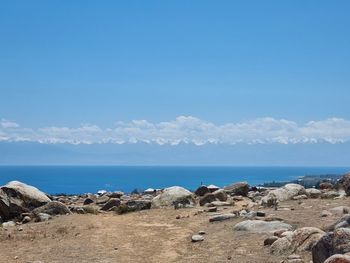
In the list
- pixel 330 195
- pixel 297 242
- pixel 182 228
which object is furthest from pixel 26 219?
pixel 330 195

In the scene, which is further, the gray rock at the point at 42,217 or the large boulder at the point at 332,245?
the gray rock at the point at 42,217

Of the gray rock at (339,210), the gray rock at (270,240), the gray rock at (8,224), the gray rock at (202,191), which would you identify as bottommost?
the gray rock at (8,224)

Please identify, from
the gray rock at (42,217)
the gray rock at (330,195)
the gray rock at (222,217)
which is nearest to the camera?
the gray rock at (222,217)

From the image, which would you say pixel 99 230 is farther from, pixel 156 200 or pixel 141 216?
pixel 156 200

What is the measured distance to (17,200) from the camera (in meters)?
33.8

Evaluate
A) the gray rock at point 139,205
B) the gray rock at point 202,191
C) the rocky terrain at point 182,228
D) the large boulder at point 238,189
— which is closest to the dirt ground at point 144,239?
the rocky terrain at point 182,228

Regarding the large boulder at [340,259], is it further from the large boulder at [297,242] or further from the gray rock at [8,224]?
the gray rock at [8,224]

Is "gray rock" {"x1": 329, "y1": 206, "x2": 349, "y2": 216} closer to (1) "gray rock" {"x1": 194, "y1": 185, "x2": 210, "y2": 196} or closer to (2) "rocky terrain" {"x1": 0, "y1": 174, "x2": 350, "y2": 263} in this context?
(2) "rocky terrain" {"x1": 0, "y1": 174, "x2": 350, "y2": 263}

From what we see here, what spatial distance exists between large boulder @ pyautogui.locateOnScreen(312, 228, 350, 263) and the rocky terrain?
0.03 m

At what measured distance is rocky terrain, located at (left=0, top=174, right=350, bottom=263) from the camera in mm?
19500

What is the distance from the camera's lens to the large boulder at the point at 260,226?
23097 mm

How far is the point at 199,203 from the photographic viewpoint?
35.4m

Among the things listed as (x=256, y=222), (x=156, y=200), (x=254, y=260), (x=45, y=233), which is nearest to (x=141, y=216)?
(x=156, y=200)

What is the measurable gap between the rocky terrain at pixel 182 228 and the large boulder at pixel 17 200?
2.4 inches
